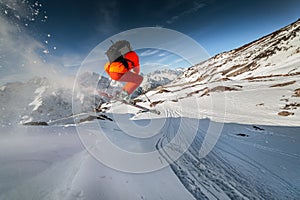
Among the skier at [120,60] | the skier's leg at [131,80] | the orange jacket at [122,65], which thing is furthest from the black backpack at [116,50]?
the skier's leg at [131,80]

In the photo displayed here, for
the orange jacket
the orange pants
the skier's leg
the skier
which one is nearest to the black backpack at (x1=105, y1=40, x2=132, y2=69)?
the skier

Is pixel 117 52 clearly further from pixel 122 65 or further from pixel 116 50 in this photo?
pixel 122 65

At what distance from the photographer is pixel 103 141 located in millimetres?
5465

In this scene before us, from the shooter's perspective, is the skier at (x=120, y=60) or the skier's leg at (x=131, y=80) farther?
the skier's leg at (x=131, y=80)

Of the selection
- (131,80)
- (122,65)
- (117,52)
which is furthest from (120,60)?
(131,80)

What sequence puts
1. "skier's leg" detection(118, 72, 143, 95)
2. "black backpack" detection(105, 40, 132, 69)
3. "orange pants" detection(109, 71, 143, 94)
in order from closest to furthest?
"black backpack" detection(105, 40, 132, 69) → "orange pants" detection(109, 71, 143, 94) → "skier's leg" detection(118, 72, 143, 95)

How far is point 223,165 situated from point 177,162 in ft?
5.21

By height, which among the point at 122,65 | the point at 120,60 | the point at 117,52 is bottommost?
the point at 122,65

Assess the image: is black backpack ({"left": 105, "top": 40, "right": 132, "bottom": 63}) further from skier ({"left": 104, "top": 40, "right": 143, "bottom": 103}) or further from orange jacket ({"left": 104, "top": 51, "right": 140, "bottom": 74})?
orange jacket ({"left": 104, "top": 51, "right": 140, "bottom": 74})

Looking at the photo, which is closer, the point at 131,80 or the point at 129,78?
the point at 129,78

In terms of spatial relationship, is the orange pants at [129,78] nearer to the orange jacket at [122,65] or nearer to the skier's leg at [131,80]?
the skier's leg at [131,80]

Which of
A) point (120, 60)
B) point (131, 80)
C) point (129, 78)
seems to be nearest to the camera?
point (120, 60)

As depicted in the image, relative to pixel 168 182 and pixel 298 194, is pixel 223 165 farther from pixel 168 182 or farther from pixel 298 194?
pixel 168 182

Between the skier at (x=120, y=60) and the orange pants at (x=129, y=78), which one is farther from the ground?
the skier at (x=120, y=60)
